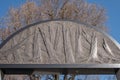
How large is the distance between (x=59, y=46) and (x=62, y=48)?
0.08 metres

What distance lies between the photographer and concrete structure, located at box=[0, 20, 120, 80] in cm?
777

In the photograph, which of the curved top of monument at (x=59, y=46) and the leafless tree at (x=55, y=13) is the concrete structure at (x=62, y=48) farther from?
the leafless tree at (x=55, y=13)

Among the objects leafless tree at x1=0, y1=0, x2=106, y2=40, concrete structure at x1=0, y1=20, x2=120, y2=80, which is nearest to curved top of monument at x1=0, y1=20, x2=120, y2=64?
concrete structure at x1=0, y1=20, x2=120, y2=80

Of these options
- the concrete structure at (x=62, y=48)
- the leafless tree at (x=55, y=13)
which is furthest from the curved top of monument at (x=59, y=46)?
the leafless tree at (x=55, y=13)

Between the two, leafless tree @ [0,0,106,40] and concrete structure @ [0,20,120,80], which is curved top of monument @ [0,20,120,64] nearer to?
concrete structure @ [0,20,120,80]

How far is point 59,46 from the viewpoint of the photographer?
26.1 feet

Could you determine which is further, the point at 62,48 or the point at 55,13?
the point at 55,13

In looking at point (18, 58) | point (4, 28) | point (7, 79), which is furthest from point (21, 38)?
point (4, 28)

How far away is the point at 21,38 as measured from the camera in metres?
8.09

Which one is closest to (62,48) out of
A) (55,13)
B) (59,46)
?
(59,46)

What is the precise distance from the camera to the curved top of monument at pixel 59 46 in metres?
7.84

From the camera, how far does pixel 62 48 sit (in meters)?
7.96

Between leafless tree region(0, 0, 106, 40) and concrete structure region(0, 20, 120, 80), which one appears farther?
leafless tree region(0, 0, 106, 40)

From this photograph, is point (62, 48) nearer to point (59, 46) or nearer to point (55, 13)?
point (59, 46)
